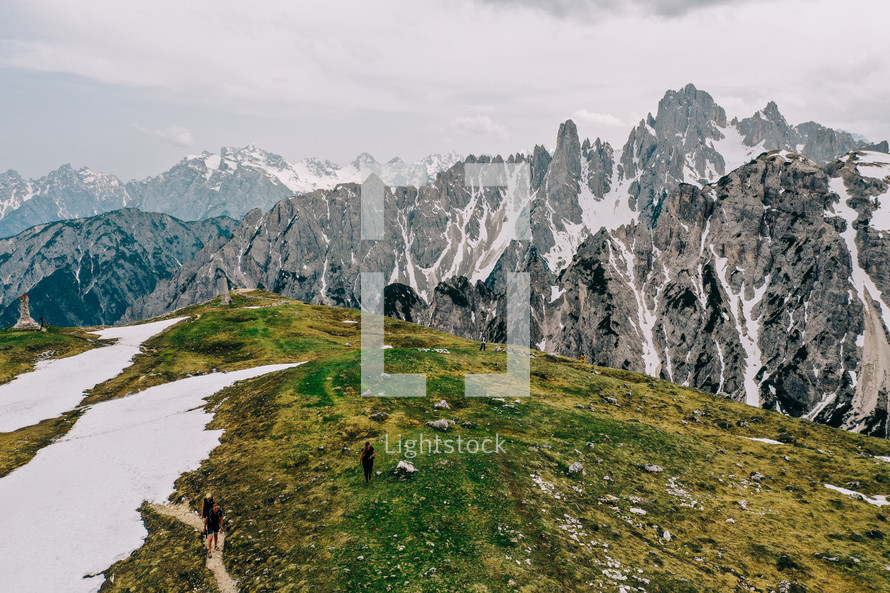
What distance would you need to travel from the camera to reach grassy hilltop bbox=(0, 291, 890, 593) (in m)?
20.4

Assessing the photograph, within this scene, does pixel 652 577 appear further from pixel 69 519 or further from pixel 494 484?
pixel 69 519

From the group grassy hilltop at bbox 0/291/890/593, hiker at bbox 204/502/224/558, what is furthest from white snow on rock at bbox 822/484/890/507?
hiker at bbox 204/502/224/558

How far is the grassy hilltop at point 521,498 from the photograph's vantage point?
20.4 metres

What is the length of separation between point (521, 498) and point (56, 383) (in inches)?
2407

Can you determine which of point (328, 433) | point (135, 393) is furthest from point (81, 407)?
point (328, 433)

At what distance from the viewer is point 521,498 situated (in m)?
25.5

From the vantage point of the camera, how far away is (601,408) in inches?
1802

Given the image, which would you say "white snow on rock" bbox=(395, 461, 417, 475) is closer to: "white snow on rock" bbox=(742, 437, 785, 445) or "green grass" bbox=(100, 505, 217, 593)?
"green grass" bbox=(100, 505, 217, 593)

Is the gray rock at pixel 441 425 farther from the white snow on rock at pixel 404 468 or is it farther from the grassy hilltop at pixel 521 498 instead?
the white snow on rock at pixel 404 468

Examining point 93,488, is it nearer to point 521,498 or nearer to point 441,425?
point 441,425

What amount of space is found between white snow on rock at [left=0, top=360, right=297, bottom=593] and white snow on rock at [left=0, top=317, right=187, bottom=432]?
582cm

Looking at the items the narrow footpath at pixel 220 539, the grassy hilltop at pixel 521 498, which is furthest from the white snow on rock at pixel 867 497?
the narrow footpath at pixel 220 539

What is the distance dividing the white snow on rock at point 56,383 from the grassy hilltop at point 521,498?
4.39 metres

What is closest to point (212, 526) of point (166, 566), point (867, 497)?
point (166, 566)
